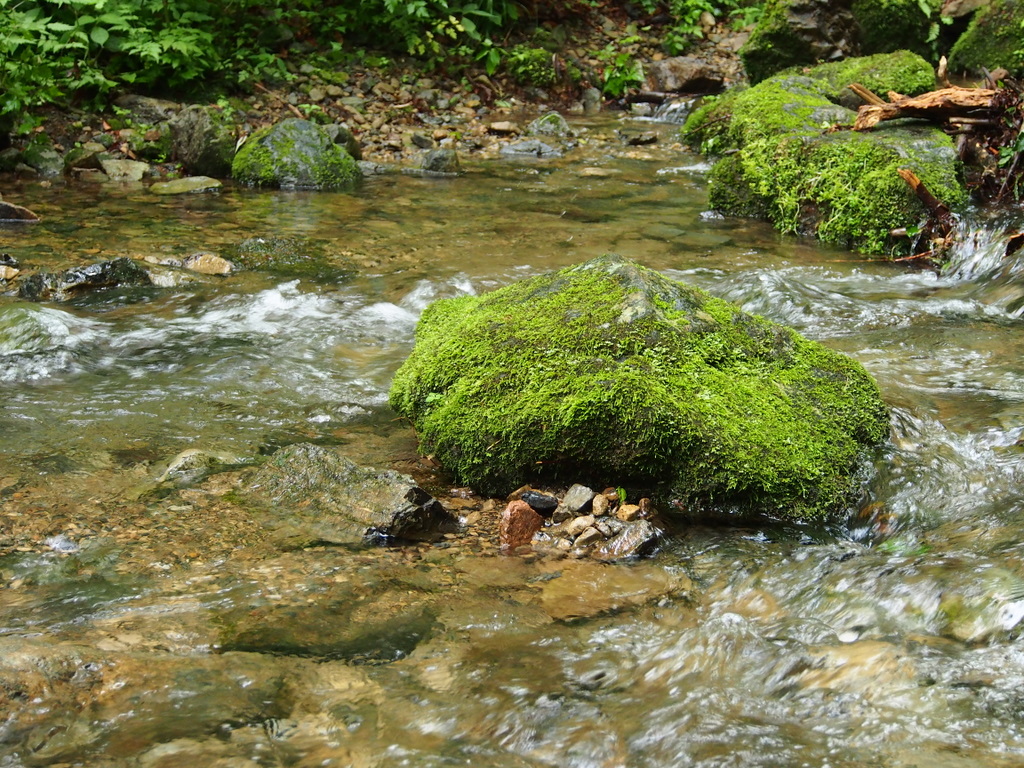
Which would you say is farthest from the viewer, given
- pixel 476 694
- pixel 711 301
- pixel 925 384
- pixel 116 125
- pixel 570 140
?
Result: pixel 570 140

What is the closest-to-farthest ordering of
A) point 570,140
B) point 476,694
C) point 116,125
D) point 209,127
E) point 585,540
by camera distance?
point 476,694 → point 585,540 → point 209,127 → point 116,125 → point 570,140

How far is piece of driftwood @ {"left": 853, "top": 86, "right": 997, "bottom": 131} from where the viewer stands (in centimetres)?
794

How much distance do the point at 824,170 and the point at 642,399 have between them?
5167 mm

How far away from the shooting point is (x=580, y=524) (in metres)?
3.43

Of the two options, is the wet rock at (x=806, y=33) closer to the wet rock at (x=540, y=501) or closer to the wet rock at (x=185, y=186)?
the wet rock at (x=185, y=186)

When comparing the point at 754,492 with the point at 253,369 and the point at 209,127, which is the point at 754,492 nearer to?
the point at 253,369

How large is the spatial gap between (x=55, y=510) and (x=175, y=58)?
368 inches

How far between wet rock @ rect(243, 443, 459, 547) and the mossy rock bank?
17.0 feet

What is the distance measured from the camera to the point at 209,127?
32.6 ft

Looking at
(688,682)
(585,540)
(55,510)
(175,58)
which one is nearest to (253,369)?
(55,510)

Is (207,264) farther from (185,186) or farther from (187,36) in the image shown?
(187,36)

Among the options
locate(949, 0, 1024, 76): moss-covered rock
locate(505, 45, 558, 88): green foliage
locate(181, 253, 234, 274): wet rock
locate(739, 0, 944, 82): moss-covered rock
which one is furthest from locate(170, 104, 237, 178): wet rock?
locate(949, 0, 1024, 76): moss-covered rock

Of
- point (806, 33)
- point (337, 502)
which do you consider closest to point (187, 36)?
point (806, 33)

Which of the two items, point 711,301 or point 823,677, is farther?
point 711,301
